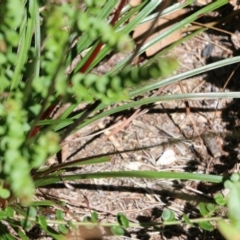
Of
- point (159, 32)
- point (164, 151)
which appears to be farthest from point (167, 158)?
point (159, 32)

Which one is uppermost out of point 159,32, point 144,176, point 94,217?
point 159,32

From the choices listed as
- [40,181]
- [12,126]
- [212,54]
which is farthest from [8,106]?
[212,54]

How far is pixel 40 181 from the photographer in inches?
54.4

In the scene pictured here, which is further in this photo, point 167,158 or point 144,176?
point 167,158

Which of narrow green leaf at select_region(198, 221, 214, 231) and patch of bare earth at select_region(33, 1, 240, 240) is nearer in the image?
narrow green leaf at select_region(198, 221, 214, 231)

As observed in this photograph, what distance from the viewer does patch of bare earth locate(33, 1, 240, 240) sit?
1.56 meters

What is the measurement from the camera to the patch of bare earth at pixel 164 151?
1556 millimetres

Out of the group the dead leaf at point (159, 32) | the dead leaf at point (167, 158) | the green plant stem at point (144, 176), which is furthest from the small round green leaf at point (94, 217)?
the dead leaf at point (159, 32)

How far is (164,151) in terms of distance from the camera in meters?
1.66

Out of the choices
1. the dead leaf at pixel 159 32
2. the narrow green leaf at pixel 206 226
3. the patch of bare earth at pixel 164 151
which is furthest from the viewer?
the dead leaf at pixel 159 32

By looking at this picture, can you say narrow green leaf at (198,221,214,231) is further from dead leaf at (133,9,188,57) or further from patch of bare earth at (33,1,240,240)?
dead leaf at (133,9,188,57)

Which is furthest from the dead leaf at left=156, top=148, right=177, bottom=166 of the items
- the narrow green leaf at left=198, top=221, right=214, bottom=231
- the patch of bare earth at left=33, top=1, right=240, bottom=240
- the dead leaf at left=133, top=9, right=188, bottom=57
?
the narrow green leaf at left=198, top=221, right=214, bottom=231

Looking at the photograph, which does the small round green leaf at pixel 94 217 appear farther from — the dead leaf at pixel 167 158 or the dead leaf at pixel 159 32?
the dead leaf at pixel 159 32

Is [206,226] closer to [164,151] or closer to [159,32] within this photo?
[164,151]
